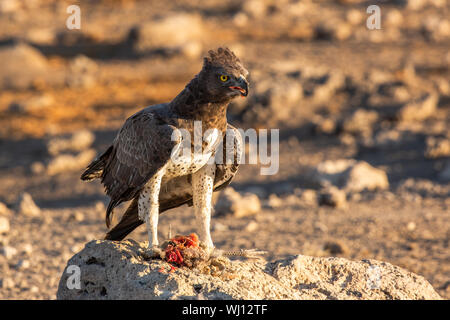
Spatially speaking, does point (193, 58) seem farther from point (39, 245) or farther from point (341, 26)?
point (39, 245)

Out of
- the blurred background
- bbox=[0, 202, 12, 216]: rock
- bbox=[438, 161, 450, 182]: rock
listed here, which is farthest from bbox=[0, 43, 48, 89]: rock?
bbox=[438, 161, 450, 182]: rock

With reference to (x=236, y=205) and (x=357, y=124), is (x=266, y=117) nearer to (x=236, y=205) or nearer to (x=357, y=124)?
(x=357, y=124)

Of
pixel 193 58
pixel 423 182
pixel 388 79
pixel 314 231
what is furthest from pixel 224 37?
pixel 314 231

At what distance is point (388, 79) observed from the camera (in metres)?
18.2

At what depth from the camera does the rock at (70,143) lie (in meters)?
15.8

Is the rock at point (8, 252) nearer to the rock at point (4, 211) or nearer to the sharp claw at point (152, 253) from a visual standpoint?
the rock at point (4, 211)

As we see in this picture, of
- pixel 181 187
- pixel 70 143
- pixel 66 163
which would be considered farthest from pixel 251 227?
pixel 70 143

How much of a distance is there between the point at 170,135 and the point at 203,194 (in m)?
0.69

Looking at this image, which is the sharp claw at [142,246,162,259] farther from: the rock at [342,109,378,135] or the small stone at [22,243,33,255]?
the rock at [342,109,378,135]

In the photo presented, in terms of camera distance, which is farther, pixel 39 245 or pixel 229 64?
pixel 39 245

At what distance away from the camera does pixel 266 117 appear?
16.3 metres

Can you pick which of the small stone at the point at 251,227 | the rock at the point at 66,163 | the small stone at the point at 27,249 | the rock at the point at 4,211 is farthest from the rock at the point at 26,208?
the small stone at the point at 251,227
